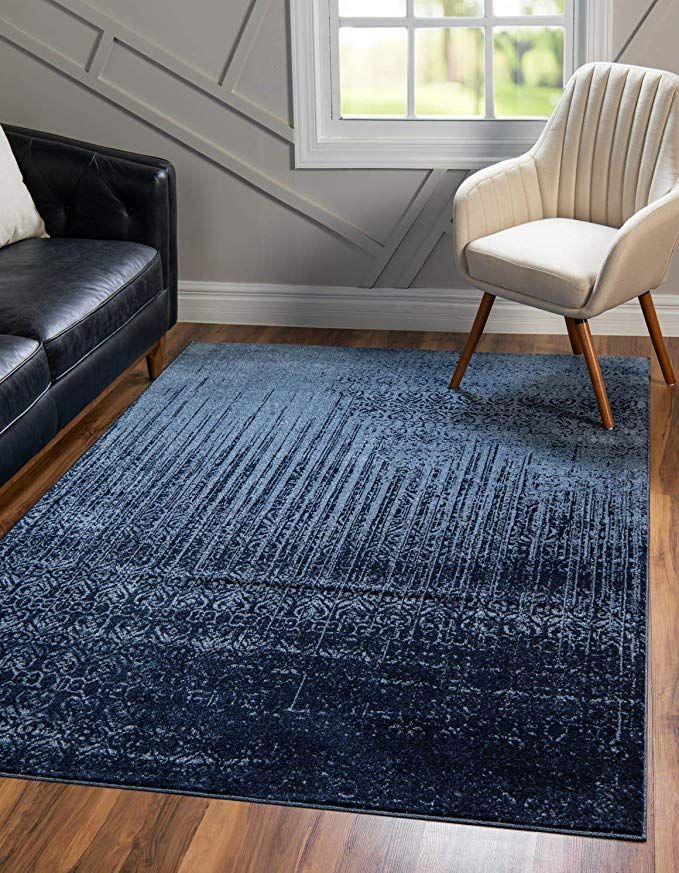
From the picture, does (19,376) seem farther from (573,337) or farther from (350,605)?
(573,337)

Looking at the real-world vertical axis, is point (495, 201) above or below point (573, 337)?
above

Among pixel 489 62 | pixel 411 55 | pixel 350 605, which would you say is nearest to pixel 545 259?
pixel 489 62

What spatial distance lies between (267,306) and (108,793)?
2456mm

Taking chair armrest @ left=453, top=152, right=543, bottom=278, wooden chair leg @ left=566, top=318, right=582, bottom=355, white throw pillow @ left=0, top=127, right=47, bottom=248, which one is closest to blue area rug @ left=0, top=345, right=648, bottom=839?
wooden chair leg @ left=566, top=318, right=582, bottom=355

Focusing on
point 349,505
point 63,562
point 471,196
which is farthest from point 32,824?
point 471,196

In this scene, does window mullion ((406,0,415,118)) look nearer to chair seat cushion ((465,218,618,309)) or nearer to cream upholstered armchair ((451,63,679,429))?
cream upholstered armchair ((451,63,679,429))

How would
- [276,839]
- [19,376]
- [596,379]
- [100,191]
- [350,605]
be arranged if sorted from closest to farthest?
[276,839]
[350,605]
[19,376]
[596,379]
[100,191]

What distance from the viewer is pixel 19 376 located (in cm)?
248

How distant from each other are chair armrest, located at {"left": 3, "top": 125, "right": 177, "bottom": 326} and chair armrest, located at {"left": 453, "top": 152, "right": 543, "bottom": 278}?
3.01 ft

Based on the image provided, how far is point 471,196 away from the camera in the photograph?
313 cm

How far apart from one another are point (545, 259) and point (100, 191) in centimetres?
141

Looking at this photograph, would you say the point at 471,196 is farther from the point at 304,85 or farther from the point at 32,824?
the point at 32,824

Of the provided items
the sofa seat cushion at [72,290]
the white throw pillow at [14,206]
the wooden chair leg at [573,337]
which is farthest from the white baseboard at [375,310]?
the white throw pillow at [14,206]

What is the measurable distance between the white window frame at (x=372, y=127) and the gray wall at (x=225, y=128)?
51 mm
